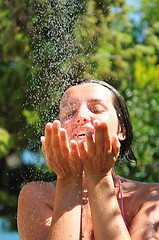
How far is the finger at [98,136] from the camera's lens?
→ 6.22 ft

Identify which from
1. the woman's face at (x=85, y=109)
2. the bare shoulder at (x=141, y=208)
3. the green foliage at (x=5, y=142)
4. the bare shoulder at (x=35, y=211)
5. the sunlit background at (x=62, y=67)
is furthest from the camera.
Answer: the green foliage at (x=5, y=142)

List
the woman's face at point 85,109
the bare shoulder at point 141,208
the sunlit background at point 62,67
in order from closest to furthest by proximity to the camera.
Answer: the bare shoulder at point 141,208 → the woman's face at point 85,109 → the sunlit background at point 62,67

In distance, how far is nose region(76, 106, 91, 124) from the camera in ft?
7.74

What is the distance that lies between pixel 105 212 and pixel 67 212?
213 mm

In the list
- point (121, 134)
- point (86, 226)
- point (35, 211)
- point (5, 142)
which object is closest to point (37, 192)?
point (35, 211)

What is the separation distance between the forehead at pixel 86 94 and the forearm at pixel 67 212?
67 centimetres

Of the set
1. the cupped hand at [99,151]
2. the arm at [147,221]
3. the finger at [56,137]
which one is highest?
the finger at [56,137]

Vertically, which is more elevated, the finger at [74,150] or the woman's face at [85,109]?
the woman's face at [85,109]

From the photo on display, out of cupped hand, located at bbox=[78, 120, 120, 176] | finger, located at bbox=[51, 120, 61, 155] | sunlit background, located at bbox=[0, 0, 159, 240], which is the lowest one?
cupped hand, located at bbox=[78, 120, 120, 176]

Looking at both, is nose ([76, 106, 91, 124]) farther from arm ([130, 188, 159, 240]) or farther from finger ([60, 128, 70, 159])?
arm ([130, 188, 159, 240])

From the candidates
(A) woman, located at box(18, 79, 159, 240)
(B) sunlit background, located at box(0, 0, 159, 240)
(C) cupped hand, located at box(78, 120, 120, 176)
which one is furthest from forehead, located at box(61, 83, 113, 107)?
(B) sunlit background, located at box(0, 0, 159, 240)

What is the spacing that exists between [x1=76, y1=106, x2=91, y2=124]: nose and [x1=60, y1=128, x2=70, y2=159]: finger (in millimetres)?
387

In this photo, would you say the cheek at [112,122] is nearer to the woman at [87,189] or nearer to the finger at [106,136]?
the woman at [87,189]

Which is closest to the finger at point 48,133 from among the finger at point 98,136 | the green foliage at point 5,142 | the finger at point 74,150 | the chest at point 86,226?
the finger at point 74,150
